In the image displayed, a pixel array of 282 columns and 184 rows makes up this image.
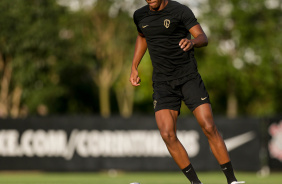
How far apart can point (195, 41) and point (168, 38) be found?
1.89 feet

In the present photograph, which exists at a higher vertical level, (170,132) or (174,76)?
(174,76)

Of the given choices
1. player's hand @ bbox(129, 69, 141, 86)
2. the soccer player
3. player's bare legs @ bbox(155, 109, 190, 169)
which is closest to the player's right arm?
player's hand @ bbox(129, 69, 141, 86)

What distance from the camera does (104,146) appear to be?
19.9 m

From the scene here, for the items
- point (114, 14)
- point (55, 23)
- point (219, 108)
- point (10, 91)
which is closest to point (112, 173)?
point (55, 23)

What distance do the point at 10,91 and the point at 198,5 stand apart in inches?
839

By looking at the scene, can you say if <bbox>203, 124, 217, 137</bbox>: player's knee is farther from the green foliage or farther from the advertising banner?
the green foliage

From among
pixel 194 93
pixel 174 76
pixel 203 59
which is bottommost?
pixel 194 93

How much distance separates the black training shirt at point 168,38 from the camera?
27.3ft

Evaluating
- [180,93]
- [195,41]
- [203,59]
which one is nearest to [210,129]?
[180,93]

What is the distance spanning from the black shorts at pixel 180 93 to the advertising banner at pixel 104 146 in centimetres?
1113

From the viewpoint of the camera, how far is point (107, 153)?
1984cm

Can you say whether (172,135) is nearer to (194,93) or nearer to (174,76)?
(194,93)

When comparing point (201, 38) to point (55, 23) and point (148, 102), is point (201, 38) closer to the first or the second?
point (55, 23)

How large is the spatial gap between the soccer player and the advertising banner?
11.1 m
